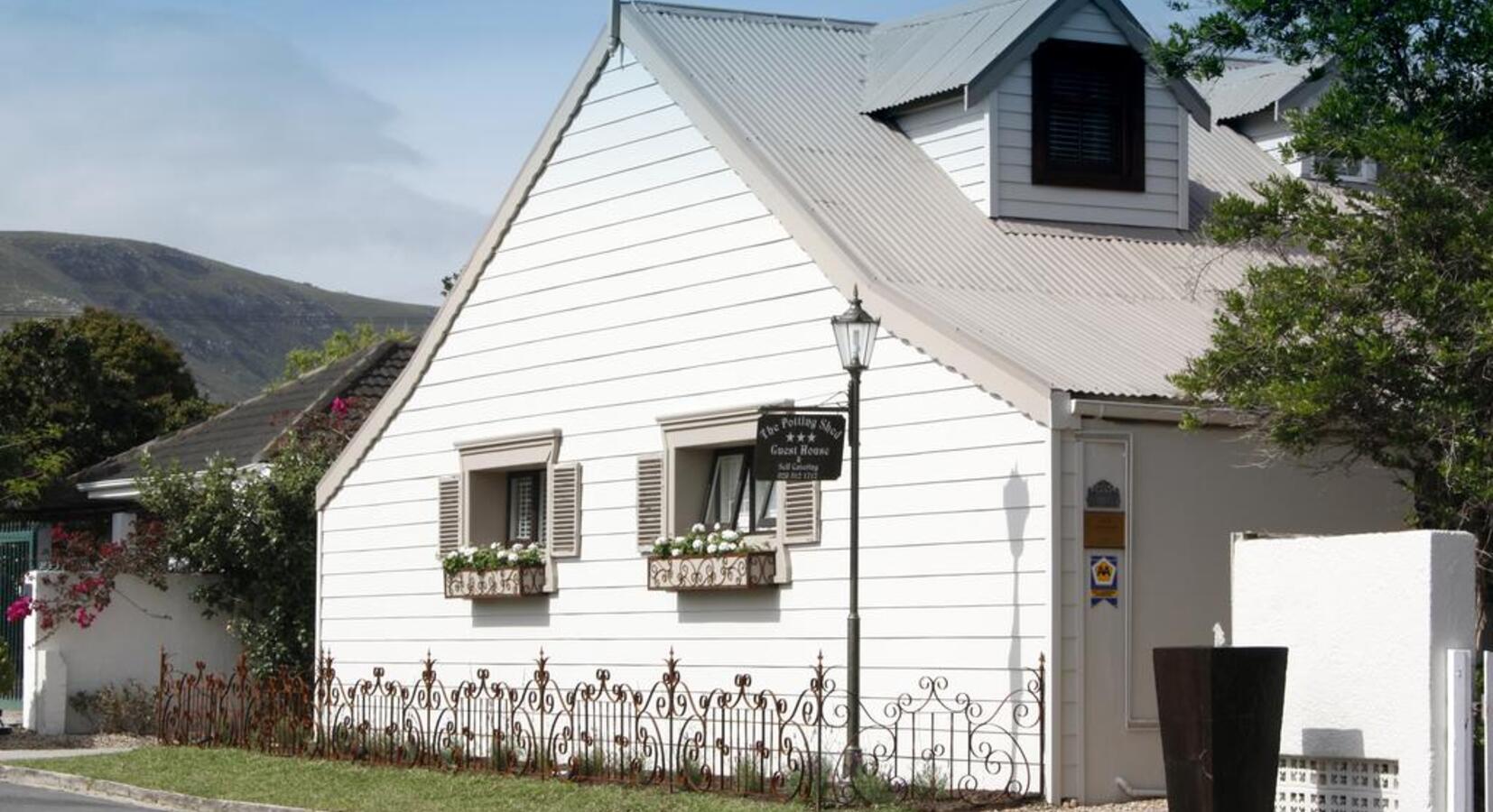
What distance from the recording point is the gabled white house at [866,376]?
15523 mm

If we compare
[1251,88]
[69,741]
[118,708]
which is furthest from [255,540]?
[1251,88]

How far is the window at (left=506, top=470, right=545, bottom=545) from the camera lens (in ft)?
69.9

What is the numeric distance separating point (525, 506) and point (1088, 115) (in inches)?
254

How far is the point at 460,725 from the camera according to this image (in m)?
21.4

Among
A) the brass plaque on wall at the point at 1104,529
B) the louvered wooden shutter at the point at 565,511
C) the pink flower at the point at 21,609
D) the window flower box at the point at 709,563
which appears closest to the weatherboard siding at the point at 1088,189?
the window flower box at the point at 709,563

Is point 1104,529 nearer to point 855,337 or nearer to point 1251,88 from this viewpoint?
point 855,337

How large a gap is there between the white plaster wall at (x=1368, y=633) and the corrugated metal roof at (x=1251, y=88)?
31.8 ft

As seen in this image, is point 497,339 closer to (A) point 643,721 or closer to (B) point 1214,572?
(A) point 643,721

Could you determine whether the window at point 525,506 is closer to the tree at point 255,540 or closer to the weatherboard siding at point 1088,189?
the tree at point 255,540

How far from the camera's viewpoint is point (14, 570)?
92.5 feet

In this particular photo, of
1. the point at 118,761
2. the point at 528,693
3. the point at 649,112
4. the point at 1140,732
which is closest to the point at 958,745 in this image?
the point at 1140,732

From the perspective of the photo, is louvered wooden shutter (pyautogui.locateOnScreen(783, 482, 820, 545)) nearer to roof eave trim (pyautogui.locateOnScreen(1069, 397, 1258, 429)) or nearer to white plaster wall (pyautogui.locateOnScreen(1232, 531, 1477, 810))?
roof eave trim (pyautogui.locateOnScreen(1069, 397, 1258, 429))

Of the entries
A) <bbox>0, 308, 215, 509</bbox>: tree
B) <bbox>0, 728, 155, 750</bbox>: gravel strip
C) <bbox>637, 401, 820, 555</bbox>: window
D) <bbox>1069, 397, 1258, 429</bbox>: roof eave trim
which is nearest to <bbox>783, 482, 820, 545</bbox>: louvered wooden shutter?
<bbox>637, 401, 820, 555</bbox>: window

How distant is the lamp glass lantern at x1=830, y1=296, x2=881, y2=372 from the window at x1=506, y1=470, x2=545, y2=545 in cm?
608
